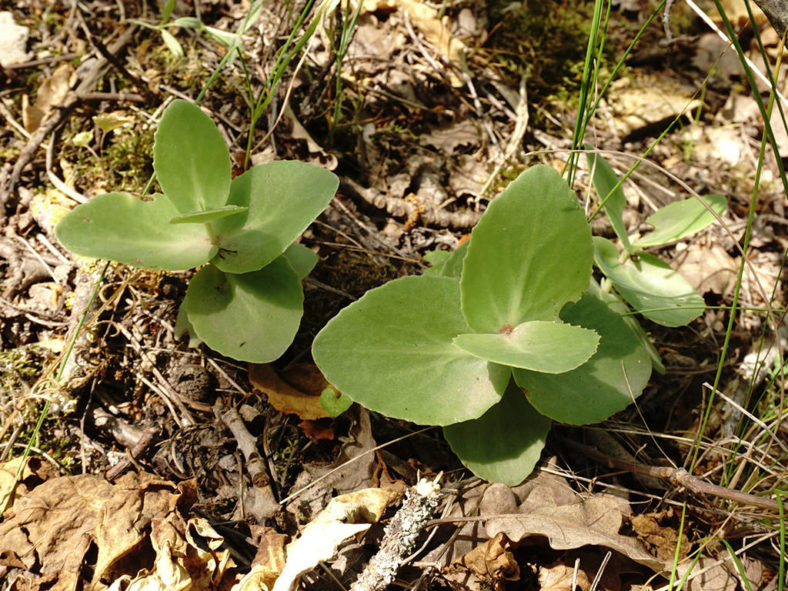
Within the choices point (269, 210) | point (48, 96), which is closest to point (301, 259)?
point (269, 210)

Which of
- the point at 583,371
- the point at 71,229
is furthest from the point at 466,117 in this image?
the point at 71,229

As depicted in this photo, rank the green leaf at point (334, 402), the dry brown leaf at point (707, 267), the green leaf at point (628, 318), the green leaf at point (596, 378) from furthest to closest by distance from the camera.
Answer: the dry brown leaf at point (707, 267)
the green leaf at point (628, 318)
the green leaf at point (334, 402)
the green leaf at point (596, 378)

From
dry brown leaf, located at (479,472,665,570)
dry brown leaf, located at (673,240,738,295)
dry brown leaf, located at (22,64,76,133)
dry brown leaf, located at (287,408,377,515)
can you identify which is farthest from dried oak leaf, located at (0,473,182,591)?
dry brown leaf, located at (673,240,738,295)

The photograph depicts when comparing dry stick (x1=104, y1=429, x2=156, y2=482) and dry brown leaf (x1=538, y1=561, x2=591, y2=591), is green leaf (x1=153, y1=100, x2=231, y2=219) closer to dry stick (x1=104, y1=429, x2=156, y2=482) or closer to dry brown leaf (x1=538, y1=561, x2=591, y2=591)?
dry stick (x1=104, y1=429, x2=156, y2=482)

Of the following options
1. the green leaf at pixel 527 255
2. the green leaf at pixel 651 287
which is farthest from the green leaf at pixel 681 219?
the green leaf at pixel 527 255

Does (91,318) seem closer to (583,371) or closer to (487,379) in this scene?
(487,379)

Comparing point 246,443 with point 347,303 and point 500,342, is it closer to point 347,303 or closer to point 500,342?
point 347,303

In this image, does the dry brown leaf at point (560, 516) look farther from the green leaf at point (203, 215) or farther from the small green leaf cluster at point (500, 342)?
the green leaf at point (203, 215)
